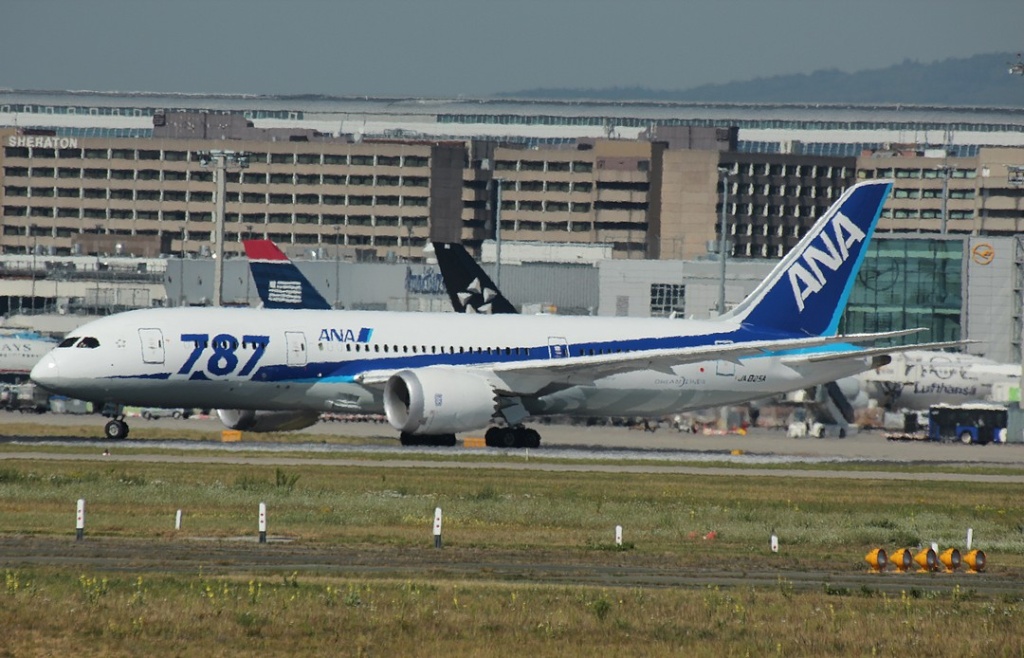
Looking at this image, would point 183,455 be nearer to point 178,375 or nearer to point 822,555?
point 178,375

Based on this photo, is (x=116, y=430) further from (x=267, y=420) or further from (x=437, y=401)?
(x=437, y=401)

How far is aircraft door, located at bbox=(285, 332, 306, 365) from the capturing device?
5906 cm

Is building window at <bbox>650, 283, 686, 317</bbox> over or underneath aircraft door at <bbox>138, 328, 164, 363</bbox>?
over

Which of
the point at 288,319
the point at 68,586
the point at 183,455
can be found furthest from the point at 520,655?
the point at 288,319

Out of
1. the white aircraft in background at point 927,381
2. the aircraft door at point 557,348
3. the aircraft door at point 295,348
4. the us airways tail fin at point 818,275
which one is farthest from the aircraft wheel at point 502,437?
the white aircraft in background at point 927,381

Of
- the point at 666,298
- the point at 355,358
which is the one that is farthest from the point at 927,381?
the point at 355,358

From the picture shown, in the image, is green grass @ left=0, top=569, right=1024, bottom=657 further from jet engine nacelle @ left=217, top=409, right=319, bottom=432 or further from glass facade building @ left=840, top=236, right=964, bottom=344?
glass facade building @ left=840, top=236, right=964, bottom=344

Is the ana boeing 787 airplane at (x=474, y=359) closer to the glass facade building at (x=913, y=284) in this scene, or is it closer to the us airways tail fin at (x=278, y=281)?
the us airways tail fin at (x=278, y=281)

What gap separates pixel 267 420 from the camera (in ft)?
209

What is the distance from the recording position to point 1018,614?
86.7ft

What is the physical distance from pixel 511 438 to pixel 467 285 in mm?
34321

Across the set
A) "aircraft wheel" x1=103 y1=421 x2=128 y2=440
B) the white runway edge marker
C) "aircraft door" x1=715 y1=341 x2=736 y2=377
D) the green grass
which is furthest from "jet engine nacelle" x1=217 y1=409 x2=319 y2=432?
the green grass

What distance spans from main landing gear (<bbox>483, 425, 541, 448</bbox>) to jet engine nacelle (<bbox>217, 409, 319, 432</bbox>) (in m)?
6.79

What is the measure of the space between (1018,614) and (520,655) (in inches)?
345
